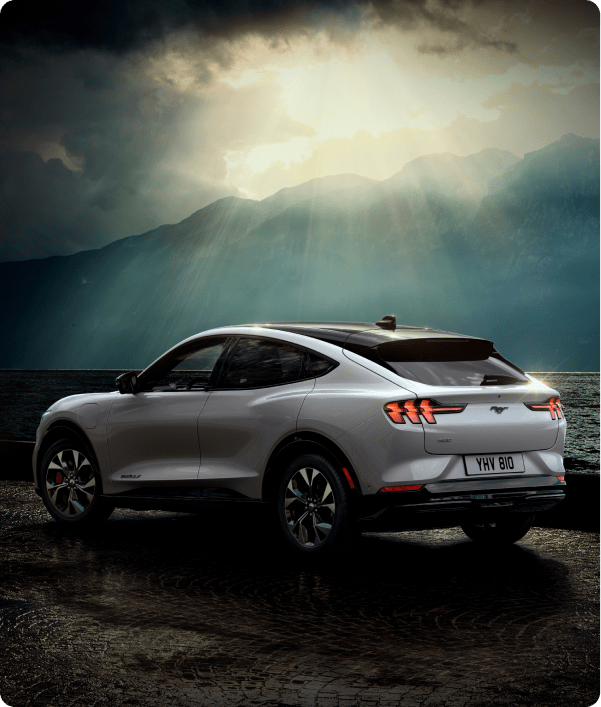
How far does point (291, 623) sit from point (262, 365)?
2753 mm

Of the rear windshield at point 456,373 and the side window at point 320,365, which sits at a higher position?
the side window at point 320,365

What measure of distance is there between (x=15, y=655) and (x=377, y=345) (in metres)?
3.39

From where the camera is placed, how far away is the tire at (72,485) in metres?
8.62

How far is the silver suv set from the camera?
6.49 m

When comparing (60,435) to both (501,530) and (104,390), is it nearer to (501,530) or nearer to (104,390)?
(501,530)

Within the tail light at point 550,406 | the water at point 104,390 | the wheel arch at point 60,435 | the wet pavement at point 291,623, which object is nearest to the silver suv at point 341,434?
the tail light at point 550,406

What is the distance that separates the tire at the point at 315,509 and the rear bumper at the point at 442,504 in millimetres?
145

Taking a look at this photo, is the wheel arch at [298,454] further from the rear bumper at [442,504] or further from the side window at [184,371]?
the side window at [184,371]

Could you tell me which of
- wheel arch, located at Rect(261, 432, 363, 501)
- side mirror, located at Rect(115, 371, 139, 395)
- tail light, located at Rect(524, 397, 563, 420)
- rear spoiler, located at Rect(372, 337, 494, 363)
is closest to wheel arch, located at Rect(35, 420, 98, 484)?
side mirror, located at Rect(115, 371, 139, 395)

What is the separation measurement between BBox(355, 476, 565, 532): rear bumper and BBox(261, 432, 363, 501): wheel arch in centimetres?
19

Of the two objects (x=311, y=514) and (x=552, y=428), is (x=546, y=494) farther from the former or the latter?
(x=311, y=514)

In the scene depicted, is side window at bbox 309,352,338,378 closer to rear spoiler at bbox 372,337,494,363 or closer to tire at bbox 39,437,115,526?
rear spoiler at bbox 372,337,494,363

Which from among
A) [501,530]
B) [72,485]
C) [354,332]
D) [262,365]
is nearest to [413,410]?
[354,332]

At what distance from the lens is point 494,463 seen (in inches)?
263
